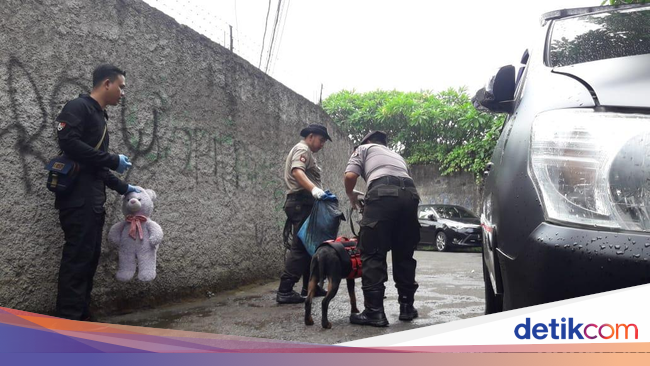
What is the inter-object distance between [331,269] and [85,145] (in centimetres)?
180

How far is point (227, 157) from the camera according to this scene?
206 inches

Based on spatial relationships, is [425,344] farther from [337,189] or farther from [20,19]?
[337,189]

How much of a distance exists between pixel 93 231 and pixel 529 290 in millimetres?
2686

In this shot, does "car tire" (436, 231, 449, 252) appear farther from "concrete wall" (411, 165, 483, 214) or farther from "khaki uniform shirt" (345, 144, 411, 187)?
"khaki uniform shirt" (345, 144, 411, 187)

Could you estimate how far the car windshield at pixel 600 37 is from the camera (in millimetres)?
1955

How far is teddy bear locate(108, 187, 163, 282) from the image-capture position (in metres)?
3.48

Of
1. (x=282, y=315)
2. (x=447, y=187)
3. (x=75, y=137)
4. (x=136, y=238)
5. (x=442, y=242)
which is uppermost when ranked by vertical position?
(x=447, y=187)

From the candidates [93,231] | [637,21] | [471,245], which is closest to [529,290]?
[637,21]

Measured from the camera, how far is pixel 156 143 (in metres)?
4.27

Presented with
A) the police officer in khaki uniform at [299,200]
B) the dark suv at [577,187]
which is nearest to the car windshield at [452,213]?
the police officer in khaki uniform at [299,200]

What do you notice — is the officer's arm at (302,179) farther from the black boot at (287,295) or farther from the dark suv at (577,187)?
the dark suv at (577,187)

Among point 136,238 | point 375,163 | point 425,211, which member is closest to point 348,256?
point 375,163

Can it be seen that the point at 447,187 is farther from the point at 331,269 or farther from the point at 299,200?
the point at 331,269

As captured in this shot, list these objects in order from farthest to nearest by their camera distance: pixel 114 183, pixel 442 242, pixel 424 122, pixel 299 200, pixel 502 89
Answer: pixel 424 122 → pixel 442 242 → pixel 299 200 → pixel 114 183 → pixel 502 89
